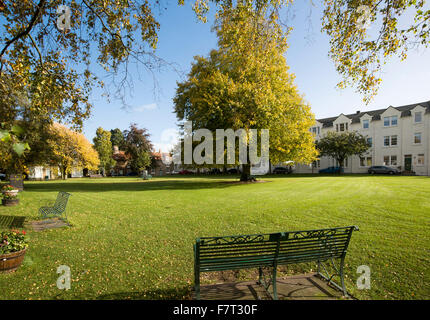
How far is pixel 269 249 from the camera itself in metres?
3.37

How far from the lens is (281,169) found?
49.5m

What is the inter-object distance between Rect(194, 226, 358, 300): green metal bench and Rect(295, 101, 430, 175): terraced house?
38.4 m

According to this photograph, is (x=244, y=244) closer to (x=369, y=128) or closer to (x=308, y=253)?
(x=308, y=253)

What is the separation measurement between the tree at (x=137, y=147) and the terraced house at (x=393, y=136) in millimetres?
40489

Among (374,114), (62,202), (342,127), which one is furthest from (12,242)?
(374,114)

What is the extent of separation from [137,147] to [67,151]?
26958 millimetres

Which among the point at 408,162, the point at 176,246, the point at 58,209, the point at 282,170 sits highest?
the point at 408,162

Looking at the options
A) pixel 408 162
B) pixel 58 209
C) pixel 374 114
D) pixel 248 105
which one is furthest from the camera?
pixel 374 114

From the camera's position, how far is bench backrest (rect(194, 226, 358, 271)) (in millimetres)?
3189

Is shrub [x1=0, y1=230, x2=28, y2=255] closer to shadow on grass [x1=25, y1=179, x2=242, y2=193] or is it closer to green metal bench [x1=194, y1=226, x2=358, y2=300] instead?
green metal bench [x1=194, y1=226, x2=358, y2=300]

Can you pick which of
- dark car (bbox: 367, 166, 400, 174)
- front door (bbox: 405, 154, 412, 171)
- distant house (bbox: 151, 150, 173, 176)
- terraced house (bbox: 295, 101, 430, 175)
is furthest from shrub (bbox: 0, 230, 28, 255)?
distant house (bbox: 151, 150, 173, 176)

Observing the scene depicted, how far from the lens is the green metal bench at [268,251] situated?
10.5 ft

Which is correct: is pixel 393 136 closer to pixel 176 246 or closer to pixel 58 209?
pixel 176 246
